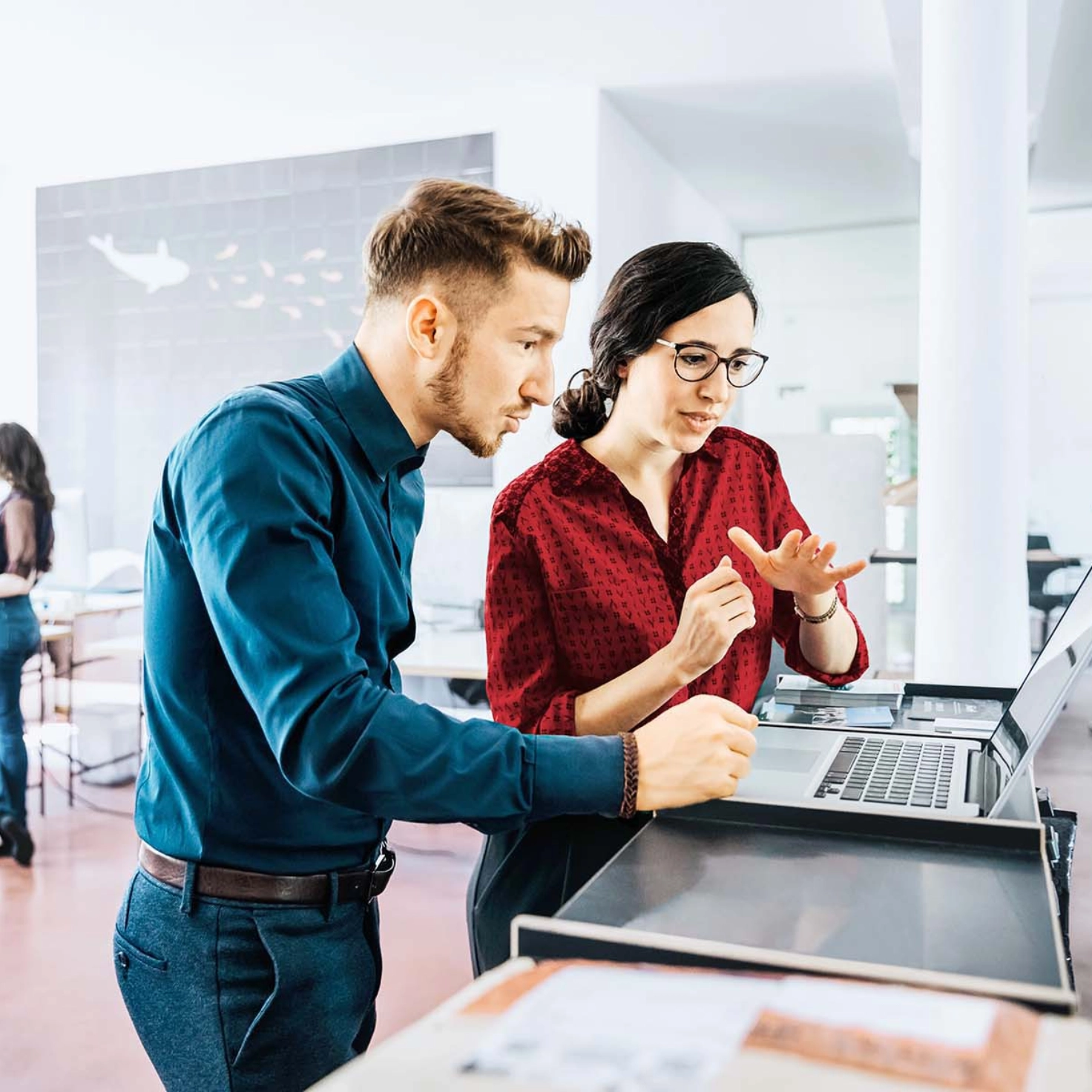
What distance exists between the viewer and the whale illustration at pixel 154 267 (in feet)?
20.7

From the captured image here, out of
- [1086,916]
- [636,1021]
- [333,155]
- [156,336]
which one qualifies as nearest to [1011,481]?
[1086,916]

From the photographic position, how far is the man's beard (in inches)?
44.0

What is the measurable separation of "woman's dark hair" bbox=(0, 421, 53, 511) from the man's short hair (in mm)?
3448

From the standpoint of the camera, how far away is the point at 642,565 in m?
1.47

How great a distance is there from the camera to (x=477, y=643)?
4.51m

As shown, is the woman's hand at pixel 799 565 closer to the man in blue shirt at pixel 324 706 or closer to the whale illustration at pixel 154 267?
the man in blue shirt at pixel 324 706

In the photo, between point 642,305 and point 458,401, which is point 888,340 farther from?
point 458,401

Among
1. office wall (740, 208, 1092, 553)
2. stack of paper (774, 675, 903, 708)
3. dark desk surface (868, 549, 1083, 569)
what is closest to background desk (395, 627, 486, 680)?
dark desk surface (868, 549, 1083, 569)

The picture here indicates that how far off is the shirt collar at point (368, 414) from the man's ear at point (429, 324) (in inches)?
2.8

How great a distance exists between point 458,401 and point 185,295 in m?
5.65

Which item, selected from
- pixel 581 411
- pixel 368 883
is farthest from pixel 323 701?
pixel 581 411

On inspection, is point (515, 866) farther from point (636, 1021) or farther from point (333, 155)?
point (333, 155)

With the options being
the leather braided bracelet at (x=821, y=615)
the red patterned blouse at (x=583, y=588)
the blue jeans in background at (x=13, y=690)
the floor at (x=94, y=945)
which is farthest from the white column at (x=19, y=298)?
the leather braided bracelet at (x=821, y=615)

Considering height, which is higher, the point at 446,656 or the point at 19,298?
the point at 19,298
